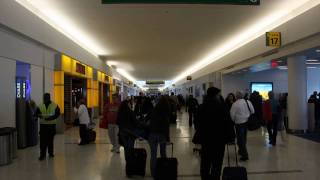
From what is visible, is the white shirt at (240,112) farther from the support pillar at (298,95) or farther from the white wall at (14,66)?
the white wall at (14,66)

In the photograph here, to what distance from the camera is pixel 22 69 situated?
10914 millimetres

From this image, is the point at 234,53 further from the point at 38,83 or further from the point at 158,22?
the point at 38,83

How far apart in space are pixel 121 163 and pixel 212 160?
10.4 feet

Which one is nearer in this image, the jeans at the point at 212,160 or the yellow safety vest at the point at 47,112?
the jeans at the point at 212,160

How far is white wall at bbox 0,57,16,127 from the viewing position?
874 cm

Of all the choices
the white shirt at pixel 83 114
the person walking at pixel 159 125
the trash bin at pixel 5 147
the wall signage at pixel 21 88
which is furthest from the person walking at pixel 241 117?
the wall signage at pixel 21 88

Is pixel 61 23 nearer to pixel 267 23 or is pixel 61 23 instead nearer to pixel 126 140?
pixel 267 23

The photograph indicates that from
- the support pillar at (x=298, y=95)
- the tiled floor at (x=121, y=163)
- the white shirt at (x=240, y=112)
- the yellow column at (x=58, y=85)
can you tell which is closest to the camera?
the tiled floor at (x=121, y=163)

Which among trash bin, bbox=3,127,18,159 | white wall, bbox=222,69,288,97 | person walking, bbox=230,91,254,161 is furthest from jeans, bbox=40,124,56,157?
white wall, bbox=222,69,288,97

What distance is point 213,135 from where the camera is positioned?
15.8 ft

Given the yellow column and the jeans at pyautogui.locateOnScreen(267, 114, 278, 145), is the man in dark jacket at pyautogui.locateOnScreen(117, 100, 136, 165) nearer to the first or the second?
the jeans at pyautogui.locateOnScreen(267, 114, 278, 145)

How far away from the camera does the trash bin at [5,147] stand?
7523 millimetres

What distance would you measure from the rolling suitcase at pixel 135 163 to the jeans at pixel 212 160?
1600 mm

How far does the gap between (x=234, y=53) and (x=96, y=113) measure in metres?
10.5
